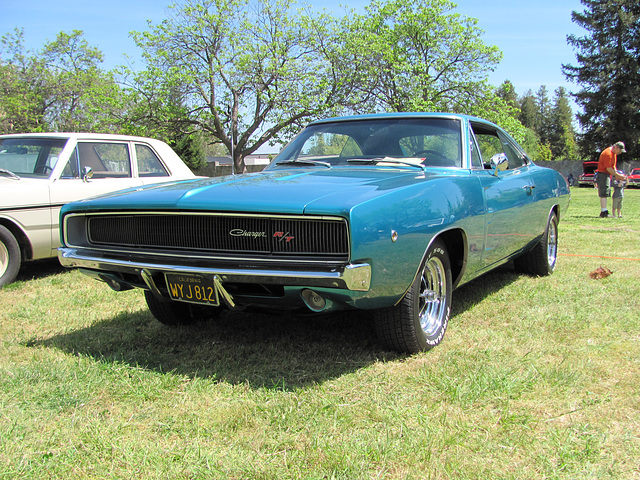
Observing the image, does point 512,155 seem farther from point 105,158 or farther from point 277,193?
point 105,158

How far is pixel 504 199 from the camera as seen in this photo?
414 centimetres

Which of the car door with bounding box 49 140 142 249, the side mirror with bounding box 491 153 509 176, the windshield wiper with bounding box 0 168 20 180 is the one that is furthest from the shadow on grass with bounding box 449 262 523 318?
the windshield wiper with bounding box 0 168 20 180

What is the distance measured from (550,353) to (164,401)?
2.14m

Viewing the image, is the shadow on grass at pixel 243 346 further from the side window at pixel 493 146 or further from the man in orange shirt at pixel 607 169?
the man in orange shirt at pixel 607 169

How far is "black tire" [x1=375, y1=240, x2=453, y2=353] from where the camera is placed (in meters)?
3.05

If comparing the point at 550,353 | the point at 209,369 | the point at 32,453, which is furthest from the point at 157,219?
the point at 550,353

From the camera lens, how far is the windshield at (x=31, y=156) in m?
6.03

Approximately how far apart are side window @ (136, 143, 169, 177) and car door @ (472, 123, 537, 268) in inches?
163

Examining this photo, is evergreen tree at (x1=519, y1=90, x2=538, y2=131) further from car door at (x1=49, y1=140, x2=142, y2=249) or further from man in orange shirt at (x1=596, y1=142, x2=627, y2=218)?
car door at (x1=49, y1=140, x2=142, y2=249)

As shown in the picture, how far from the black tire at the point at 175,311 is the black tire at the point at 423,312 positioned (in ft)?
4.76

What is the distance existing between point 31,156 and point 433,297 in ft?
16.0

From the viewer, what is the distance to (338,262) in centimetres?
259

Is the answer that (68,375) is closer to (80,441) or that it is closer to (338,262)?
(80,441)

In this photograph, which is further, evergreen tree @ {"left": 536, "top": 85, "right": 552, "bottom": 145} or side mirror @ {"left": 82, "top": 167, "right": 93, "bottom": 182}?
evergreen tree @ {"left": 536, "top": 85, "right": 552, "bottom": 145}
